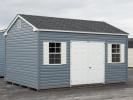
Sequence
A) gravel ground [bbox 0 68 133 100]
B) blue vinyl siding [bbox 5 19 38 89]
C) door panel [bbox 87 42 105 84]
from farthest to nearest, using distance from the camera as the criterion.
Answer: door panel [bbox 87 42 105 84] < blue vinyl siding [bbox 5 19 38 89] < gravel ground [bbox 0 68 133 100]

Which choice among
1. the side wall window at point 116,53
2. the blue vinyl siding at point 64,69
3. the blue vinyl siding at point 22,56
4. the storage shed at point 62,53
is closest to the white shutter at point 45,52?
the storage shed at point 62,53

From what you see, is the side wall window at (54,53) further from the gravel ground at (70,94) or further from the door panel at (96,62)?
the door panel at (96,62)

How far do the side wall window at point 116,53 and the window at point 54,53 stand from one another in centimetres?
350

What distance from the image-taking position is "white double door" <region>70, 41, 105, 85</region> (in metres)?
16.7

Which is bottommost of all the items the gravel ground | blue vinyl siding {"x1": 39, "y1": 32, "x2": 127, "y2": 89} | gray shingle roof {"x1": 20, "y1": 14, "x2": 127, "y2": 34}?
the gravel ground

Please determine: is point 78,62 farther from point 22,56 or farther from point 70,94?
point 22,56

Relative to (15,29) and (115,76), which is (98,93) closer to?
(115,76)

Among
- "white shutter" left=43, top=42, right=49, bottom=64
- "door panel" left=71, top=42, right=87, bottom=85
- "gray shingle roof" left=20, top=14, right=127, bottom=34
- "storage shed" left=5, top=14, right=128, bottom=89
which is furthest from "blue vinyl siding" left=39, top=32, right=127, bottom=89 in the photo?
"gray shingle roof" left=20, top=14, right=127, bottom=34

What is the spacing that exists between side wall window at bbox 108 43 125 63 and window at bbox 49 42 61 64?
138 inches

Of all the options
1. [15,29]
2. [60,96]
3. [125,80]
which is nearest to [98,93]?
[60,96]

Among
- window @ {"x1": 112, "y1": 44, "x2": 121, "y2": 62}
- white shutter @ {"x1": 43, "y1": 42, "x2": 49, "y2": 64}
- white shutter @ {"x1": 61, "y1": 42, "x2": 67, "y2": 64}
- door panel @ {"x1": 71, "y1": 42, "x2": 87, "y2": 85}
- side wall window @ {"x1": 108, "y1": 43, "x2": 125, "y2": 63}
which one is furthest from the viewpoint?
window @ {"x1": 112, "y1": 44, "x2": 121, "y2": 62}

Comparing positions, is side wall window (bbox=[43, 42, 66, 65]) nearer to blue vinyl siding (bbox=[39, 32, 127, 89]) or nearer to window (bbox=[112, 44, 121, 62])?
blue vinyl siding (bbox=[39, 32, 127, 89])

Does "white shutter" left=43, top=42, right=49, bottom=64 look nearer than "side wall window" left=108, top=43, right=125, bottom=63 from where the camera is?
Yes

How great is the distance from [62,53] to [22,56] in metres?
2.41
